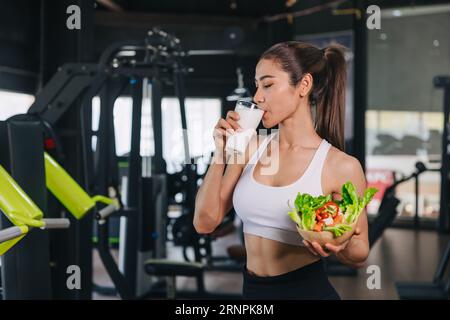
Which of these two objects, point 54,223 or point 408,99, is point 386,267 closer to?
point 408,99

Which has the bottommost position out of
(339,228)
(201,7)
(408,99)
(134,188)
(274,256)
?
(134,188)

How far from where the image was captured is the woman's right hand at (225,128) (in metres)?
1.38

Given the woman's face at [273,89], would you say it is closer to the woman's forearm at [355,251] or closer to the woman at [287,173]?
the woman at [287,173]

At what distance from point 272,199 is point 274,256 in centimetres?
17

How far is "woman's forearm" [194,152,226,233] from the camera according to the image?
1501 mm

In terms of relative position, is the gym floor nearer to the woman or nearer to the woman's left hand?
the woman

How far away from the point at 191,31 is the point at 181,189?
12.7ft

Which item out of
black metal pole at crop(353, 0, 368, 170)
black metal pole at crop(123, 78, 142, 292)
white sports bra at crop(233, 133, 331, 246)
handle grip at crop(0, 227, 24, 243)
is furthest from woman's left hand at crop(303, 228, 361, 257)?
black metal pole at crop(353, 0, 368, 170)

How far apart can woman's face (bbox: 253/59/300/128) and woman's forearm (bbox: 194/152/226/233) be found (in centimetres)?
17

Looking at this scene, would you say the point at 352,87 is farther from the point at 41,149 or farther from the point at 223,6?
the point at 223,6

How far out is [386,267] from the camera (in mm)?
5750

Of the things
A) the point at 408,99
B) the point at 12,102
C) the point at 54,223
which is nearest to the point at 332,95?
the point at 54,223

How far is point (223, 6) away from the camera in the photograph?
950 cm
